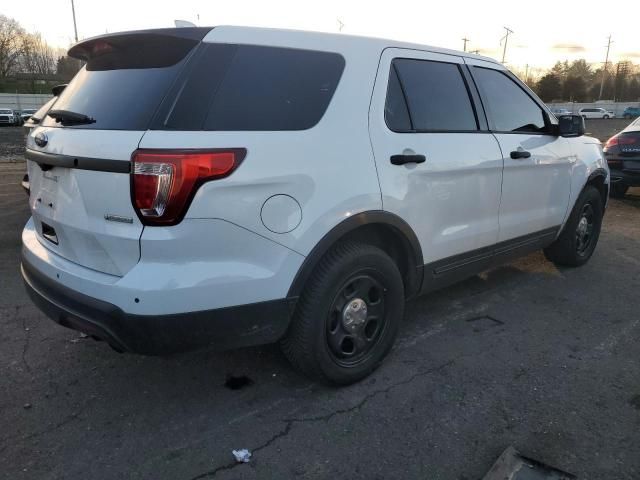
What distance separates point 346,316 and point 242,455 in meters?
0.92

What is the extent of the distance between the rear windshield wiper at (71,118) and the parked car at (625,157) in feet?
27.6

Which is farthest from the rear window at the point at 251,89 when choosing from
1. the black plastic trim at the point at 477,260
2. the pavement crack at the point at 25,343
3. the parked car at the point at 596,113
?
the parked car at the point at 596,113

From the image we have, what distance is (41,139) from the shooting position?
276cm

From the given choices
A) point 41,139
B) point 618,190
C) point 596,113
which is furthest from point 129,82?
point 596,113

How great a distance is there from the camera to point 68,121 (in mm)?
2676

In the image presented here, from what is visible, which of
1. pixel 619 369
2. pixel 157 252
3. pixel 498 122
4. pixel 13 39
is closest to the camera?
pixel 157 252

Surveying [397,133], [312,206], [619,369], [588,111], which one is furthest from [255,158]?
[588,111]

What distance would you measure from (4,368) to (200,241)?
6.16 ft

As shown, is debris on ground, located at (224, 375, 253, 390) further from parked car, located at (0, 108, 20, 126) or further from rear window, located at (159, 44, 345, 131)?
parked car, located at (0, 108, 20, 126)

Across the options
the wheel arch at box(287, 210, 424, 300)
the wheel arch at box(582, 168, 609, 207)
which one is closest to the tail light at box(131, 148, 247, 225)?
the wheel arch at box(287, 210, 424, 300)

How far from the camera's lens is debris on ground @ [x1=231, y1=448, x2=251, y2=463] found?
246 centimetres

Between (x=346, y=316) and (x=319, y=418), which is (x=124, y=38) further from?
(x=319, y=418)

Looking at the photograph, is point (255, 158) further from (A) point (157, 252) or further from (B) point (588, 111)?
(B) point (588, 111)

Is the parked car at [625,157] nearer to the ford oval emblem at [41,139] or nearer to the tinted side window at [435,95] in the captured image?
the tinted side window at [435,95]
